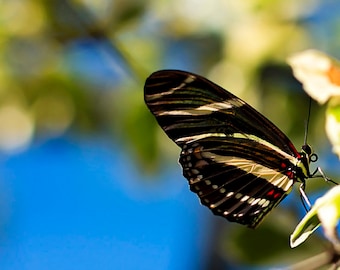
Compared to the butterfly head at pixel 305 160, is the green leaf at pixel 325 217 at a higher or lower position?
lower

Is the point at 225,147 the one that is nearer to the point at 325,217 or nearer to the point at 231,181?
the point at 231,181

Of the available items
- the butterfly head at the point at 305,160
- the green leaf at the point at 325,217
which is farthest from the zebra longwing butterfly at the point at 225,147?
the green leaf at the point at 325,217

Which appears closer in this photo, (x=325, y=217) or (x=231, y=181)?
(x=325, y=217)

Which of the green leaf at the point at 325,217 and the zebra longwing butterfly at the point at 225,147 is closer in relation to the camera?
the green leaf at the point at 325,217

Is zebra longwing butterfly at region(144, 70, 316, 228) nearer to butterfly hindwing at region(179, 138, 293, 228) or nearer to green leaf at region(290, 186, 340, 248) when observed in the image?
butterfly hindwing at region(179, 138, 293, 228)

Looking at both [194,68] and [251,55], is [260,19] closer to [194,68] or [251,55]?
[251,55]

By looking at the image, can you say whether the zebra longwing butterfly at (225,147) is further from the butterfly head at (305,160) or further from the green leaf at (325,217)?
the green leaf at (325,217)

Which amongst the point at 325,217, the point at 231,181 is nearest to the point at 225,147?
the point at 231,181

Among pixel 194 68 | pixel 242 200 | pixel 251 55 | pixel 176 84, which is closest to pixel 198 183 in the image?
pixel 242 200
